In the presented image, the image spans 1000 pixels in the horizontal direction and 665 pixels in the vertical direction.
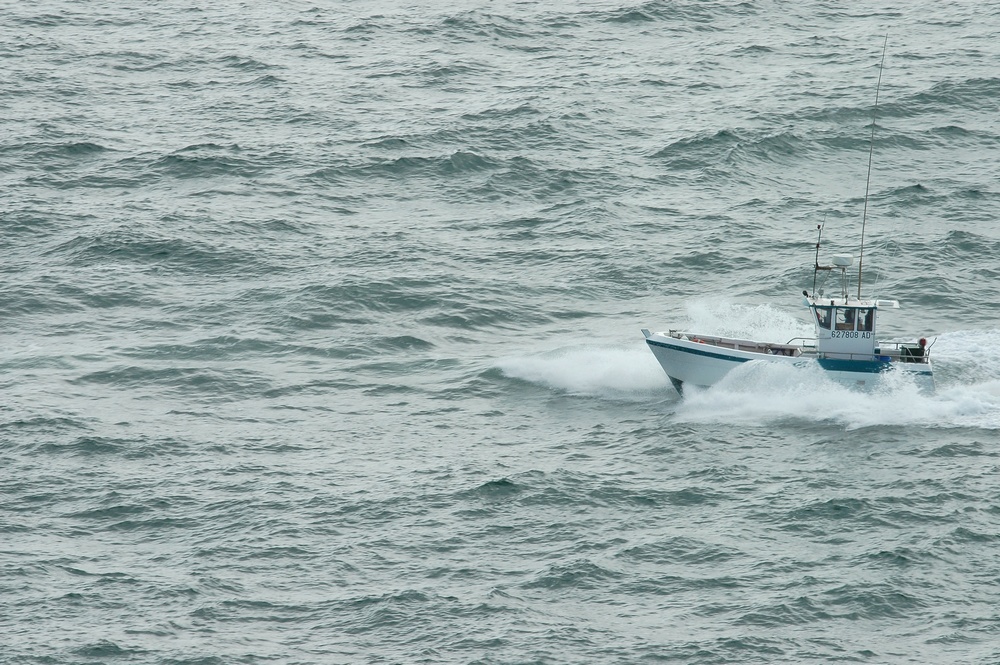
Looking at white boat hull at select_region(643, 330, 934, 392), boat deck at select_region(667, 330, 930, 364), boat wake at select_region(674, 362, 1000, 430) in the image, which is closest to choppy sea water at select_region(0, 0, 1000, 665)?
boat wake at select_region(674, 362, 1000, 430)

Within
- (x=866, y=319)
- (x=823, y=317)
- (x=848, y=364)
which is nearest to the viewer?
(x=848, y=364)

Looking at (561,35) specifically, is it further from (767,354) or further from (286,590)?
(286,590)

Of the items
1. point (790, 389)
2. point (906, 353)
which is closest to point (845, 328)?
point (906, 353)

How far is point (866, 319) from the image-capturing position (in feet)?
164

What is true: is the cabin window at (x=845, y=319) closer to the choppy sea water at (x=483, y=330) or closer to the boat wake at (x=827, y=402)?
the boat wake at (x=827, y=402)

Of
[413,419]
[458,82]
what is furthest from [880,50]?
[413,419]

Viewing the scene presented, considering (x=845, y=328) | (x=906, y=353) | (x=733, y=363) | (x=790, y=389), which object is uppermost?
(x=845, y=328)

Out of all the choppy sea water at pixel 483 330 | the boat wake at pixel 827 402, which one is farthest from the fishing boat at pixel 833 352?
the choppy sea water at pixel 483 330

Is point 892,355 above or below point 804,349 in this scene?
above

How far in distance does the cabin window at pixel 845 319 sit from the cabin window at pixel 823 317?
364 mm

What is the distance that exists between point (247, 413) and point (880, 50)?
173ft

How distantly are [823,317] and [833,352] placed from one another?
127 cm

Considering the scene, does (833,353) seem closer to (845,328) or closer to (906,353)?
(845,328)

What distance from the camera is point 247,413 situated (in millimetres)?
50125
